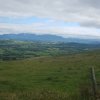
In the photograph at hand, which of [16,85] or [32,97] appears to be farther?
[16,85]

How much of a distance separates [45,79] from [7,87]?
6.25 m

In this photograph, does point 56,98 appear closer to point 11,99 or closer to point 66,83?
point 11,99

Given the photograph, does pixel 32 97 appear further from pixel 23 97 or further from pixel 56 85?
pixel 56 85

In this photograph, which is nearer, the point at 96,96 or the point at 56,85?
the point at 96,96

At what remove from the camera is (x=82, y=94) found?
58.2ft

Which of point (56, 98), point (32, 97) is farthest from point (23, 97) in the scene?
point (56, 98)

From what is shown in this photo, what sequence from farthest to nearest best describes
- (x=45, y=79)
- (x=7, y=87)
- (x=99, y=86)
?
(x=45, y=79), (x=7, y=87), (x=99, y=86)

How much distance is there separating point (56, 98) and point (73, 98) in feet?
3.23

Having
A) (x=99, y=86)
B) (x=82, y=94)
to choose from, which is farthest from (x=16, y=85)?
(x=82, y=94)

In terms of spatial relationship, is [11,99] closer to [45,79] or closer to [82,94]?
[82,94]

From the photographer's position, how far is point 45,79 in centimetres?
3509

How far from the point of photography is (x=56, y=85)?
30.5 m

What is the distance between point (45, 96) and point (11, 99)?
6.48 ft

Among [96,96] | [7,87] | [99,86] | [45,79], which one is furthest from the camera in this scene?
[45,79]
